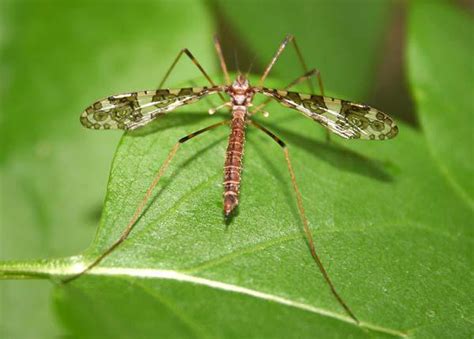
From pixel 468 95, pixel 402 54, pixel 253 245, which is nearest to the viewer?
pixel 253 245

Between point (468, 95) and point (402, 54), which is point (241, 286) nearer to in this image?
point (468, 95)

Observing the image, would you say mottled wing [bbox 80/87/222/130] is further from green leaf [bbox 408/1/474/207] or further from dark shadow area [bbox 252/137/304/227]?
green leaf [bbox 408/1/474/207]

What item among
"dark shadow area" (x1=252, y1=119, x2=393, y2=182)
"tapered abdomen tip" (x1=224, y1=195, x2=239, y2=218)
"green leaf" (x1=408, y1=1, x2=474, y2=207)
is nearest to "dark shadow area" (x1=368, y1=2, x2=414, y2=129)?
"green leaf" (x1=408, y1=1, x2=474, y2=207)

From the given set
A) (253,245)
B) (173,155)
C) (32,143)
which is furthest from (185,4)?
(253,245)

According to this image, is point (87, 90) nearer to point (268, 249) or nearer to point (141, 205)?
point (141, 205)

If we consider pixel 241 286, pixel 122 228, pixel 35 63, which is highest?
pixel 35 63

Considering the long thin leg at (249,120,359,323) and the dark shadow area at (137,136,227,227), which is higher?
the dark shadow area at (137,136,227,227)
